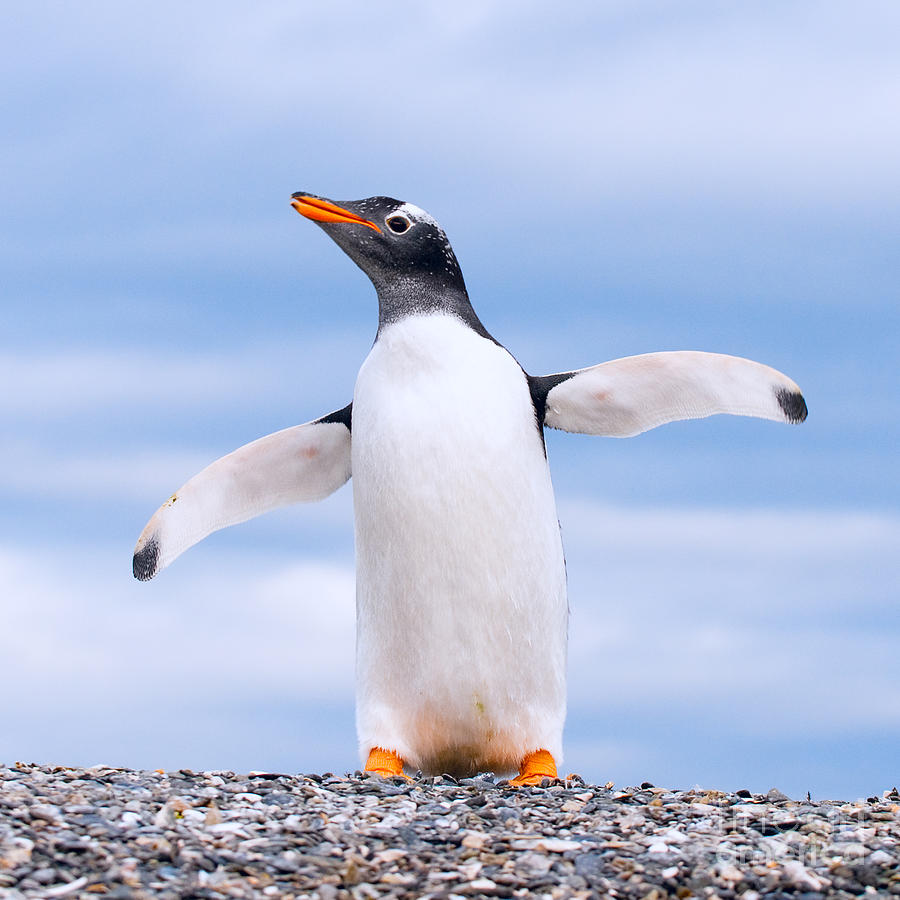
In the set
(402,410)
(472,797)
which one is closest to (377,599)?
(402,410)

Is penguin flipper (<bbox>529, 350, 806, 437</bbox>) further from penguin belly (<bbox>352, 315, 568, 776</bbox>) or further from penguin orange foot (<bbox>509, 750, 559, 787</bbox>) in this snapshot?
penguin orange foot (<bbox>509, 750, 559, 787</bbox>)

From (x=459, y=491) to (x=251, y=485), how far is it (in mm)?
1635

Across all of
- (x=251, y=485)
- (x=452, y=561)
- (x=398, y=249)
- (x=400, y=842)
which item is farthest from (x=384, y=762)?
(x=398, y=249)

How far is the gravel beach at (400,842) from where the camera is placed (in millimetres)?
4219

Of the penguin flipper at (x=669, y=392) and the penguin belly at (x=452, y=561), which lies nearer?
the penguin belly at (x=452, y=561)

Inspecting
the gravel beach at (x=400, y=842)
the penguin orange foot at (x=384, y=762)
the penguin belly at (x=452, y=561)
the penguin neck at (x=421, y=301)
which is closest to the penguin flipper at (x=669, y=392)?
the penguin belly at (x=452, y=561)

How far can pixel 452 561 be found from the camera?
629cm

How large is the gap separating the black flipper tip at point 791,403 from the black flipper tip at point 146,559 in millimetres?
3576

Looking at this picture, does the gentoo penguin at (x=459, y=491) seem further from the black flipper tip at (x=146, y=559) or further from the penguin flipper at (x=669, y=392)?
the black flipper tip at (x=146, y=559)

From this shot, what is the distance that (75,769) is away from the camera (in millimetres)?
5828

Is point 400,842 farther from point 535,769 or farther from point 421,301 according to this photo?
point 421,301

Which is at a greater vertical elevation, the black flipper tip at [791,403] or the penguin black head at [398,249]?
the penguin black head at [398,249]

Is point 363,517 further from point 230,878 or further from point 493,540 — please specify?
point 230,878

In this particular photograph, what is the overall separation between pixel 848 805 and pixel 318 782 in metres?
2.47
